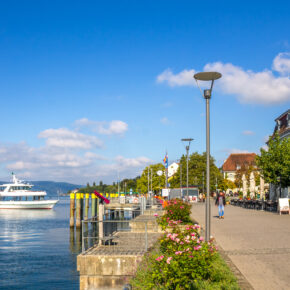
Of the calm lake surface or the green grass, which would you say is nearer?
the green grass

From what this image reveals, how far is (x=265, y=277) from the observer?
8.50 m

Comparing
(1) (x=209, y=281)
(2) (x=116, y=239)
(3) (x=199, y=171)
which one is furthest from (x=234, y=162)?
(1) (x=209, y=281)

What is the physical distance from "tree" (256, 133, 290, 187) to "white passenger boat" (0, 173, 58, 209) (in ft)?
195

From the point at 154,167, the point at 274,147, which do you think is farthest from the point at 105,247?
the point at 154,167

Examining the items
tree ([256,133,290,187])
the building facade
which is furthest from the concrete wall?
the building facade

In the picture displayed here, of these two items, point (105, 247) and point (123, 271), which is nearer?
point (123, 271)

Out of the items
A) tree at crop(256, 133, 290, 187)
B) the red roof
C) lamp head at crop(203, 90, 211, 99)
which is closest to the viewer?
lamp head at crop(203, 90, 211, 99)

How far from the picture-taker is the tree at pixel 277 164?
112 feet

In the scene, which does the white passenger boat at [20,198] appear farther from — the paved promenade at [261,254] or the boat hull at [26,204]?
the paved promenade at [261,254]

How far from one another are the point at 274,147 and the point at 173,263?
31.4 m

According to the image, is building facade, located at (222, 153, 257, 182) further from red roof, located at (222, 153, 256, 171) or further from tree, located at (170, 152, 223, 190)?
tree, located at (170, 152, 223, 190)

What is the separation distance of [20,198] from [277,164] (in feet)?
225

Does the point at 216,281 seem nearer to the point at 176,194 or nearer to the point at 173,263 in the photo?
the point at 173,263

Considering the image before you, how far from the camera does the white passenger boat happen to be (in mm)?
86125
